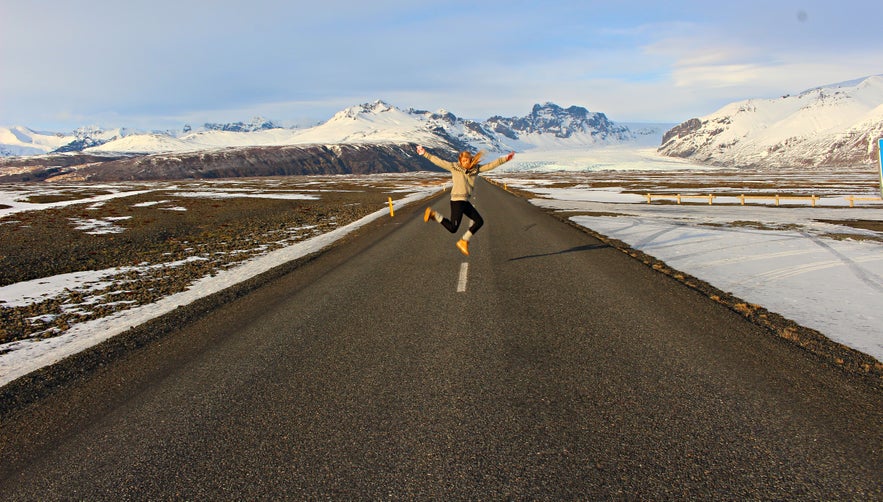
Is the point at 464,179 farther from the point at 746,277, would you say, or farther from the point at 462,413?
the point at 462,413

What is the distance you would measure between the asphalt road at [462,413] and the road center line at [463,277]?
4.52ft

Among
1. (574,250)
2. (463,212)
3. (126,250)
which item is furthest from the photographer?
(126,250)

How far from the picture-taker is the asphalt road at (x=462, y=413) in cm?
295

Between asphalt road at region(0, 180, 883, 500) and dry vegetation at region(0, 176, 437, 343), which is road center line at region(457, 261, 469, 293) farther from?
dry vegetation at region(0, 176, 437, 343)

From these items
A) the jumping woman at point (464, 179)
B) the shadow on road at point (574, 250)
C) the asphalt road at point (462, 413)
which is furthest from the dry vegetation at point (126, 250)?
the shadow on road at point (574, 250)

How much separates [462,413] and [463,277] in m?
5.29

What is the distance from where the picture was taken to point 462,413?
376cm

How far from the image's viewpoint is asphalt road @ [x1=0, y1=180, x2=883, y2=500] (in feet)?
9.68

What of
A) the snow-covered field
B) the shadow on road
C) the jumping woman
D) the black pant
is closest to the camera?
the snow-covered field

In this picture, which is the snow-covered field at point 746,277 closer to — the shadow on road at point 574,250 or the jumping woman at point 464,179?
the shadow on road at point 574,250

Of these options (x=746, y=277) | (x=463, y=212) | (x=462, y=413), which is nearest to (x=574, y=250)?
(x=463, y=212)

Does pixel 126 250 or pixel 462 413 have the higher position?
pixel 462 413

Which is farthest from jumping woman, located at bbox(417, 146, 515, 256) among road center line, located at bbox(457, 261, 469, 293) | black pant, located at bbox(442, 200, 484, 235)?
road center line, located at bbox(457, 261, 469, 293)

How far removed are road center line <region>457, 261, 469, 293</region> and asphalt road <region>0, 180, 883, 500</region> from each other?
1377 millimetres
